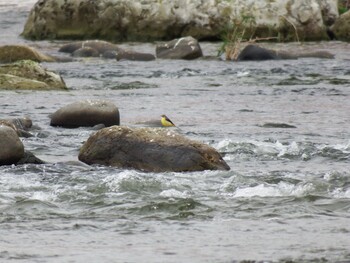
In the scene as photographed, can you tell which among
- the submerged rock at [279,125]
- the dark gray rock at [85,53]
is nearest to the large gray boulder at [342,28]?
the dark gray rock at [85,53]

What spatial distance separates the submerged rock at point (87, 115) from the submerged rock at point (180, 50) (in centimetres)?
1001

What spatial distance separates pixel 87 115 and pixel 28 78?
4914mm

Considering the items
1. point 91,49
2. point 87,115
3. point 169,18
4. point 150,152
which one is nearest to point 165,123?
point 87,115

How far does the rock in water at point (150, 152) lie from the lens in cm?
1114

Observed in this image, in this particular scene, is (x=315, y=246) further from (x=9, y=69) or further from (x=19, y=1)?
(x=19, y=1)

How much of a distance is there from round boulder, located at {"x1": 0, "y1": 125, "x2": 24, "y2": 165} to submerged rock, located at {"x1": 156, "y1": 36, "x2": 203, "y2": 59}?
13481mm

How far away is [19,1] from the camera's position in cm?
3916

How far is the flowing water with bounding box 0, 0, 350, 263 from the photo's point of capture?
26.5 feet

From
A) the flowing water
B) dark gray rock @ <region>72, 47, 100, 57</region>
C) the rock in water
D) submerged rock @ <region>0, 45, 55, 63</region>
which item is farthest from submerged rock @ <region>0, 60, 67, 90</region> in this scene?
the rock in water

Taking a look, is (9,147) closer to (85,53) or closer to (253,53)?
(253,53)

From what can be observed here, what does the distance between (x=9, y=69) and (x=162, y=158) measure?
9036 mm

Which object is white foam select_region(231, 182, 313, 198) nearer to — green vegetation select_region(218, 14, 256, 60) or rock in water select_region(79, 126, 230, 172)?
rock in water select_region(79, 126, 230, 172)

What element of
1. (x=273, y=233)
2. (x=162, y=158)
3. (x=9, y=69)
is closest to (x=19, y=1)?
(x=9, y=69)

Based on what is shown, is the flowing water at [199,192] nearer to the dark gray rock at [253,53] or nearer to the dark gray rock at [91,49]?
the dark gray rock at [253,53]
